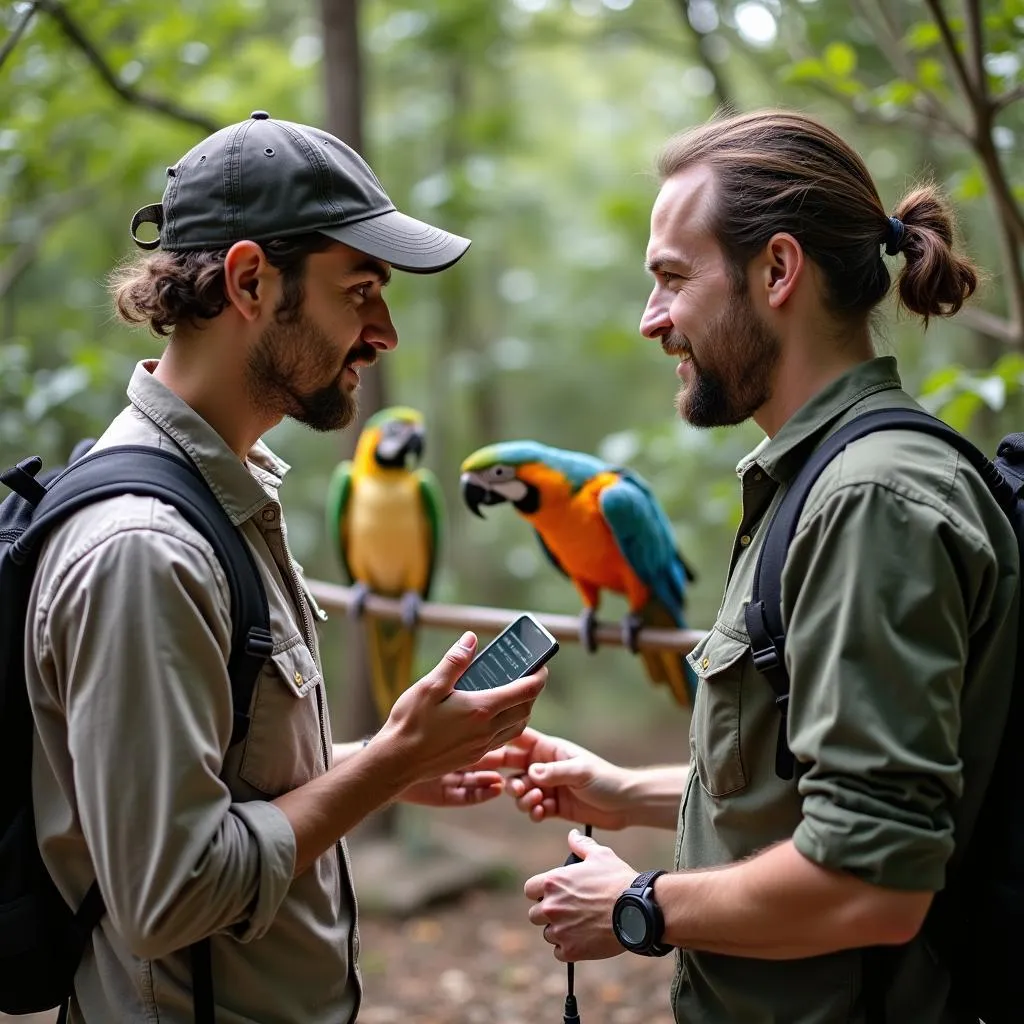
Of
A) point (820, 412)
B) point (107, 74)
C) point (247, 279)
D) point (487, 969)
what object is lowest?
point (487, 969)

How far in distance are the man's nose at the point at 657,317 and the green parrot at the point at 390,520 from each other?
2.92 metres

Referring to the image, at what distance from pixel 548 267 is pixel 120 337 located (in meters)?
3.95

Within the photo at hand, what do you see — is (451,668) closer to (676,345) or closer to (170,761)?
Answer: (170,761)

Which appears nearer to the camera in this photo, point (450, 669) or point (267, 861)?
point (267, 861)

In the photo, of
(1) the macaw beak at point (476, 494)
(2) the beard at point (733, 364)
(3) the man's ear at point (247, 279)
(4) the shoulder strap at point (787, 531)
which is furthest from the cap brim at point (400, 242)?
(1) the macaw beak at point (476, 494)

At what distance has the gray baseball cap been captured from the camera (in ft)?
5.16

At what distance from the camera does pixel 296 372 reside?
1641 mm

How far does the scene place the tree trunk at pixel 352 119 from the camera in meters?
4.97

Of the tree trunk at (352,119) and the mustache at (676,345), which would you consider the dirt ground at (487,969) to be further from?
the mustache at (676,345)

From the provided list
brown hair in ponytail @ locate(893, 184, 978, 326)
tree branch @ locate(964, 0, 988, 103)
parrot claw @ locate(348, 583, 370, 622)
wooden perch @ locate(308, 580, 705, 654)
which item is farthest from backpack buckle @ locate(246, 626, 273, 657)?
parrot claw @ locate(348, 583, 370, 622)

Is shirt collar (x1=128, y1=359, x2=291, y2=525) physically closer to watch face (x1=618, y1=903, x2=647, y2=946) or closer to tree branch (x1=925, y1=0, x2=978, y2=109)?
watch face (x1=618, y1=903, x2=647, y2=946)

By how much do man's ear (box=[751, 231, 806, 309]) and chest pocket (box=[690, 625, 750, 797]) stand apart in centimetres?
55

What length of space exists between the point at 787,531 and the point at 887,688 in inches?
11.3

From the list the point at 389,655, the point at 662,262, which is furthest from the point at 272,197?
the point at 389,655
